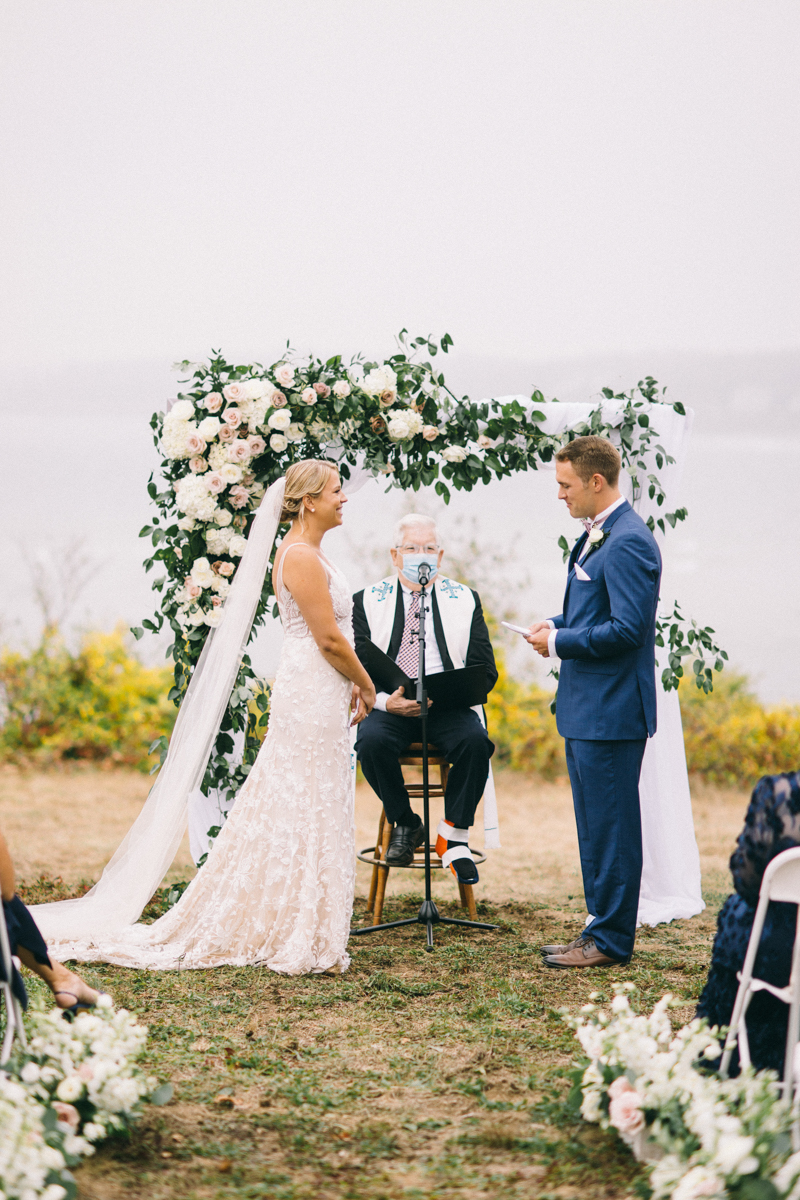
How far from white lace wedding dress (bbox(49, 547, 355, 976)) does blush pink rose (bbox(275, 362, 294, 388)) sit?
1100mm

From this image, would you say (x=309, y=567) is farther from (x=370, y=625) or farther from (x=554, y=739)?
(x=554, y=739)

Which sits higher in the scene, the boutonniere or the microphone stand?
the boutonniere

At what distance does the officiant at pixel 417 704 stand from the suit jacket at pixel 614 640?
2.39ft

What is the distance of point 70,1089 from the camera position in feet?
7.59

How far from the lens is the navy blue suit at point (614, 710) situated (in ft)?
13.6

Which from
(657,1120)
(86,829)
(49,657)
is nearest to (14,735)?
(49,657)

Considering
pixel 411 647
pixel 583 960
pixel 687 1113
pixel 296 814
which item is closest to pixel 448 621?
pixel 411 647

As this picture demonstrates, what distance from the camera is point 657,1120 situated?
2.25 m

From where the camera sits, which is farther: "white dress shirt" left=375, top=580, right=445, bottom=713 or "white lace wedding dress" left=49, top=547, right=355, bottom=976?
"white dress shirt" left=375, top=580, right=445, bottom=713

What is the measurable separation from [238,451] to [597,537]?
1727mm

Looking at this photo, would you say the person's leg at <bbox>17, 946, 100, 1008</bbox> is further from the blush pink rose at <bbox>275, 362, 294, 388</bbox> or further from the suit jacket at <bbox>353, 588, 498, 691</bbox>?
the blush pink rose at <bbox>275, 362, 294, 388</bbox>

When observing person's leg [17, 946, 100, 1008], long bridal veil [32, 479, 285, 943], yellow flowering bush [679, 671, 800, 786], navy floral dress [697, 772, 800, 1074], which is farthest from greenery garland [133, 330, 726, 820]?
yellow flowering bush [679, 671, 800, 786]

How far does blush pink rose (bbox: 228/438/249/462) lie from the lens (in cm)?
495

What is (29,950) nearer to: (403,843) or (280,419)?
(403,843)
